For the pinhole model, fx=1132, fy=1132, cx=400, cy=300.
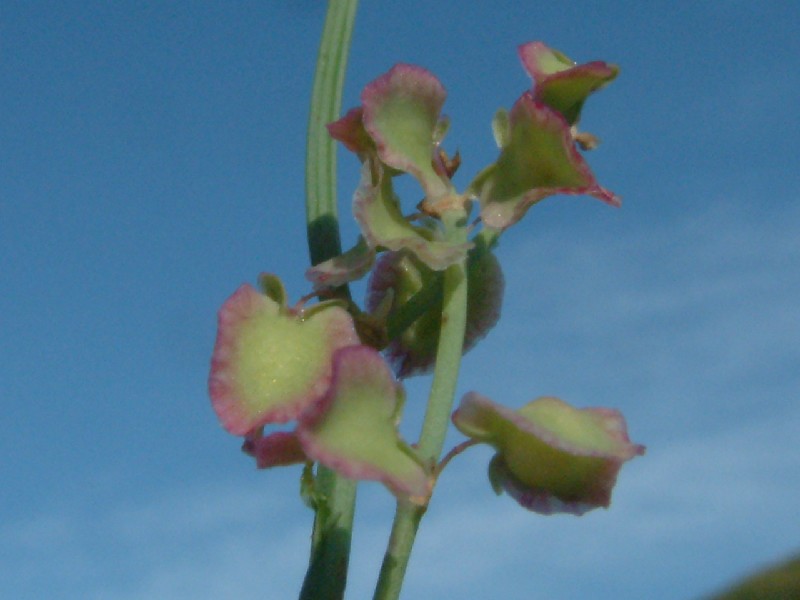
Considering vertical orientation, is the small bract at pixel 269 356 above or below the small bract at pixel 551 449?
above

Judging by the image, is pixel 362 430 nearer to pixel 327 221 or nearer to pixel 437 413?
pixel 437 413

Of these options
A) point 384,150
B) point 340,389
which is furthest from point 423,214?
point 340,389

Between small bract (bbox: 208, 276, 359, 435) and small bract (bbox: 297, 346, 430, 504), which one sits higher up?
small bract (bbox: 208, 276, 359, 435)

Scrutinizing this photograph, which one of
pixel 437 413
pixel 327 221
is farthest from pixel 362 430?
pixel 327 221

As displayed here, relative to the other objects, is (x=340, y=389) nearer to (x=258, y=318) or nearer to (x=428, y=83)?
(x=258, y=318)
